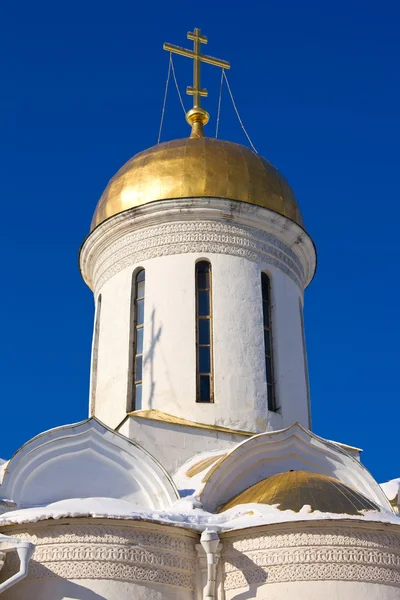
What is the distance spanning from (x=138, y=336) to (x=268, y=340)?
153 centimetres

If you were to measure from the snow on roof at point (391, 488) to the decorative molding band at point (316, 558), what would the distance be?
1.96 metres

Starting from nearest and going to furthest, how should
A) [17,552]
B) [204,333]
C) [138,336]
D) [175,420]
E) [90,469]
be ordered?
1. [17,552]
2. [90,469]
3. [175,420]
4. [204,333]
5. [138,336]

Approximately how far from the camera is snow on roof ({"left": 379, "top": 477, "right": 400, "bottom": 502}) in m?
9.30

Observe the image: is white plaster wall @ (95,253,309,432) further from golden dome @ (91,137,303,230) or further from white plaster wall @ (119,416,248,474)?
golden dome @ (91,137,303,230)

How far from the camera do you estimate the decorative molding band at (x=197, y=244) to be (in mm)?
10781

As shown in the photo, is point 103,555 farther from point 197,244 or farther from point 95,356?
point 197,244

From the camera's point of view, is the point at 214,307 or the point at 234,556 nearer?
the point at 234,556

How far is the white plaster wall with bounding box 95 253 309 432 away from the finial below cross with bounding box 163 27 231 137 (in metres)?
2.61

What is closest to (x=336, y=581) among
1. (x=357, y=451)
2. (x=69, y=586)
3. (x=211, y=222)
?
(x=69, y=586)

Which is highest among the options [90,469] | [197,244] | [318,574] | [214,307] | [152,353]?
[197,244]

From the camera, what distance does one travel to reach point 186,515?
24.9 ft

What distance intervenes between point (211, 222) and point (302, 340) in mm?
1831

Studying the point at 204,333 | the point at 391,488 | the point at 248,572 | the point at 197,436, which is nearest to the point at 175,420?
the point at 197,436

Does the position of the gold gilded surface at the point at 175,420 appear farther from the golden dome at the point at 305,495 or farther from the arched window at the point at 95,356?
the golden dome at the point at 305,495
